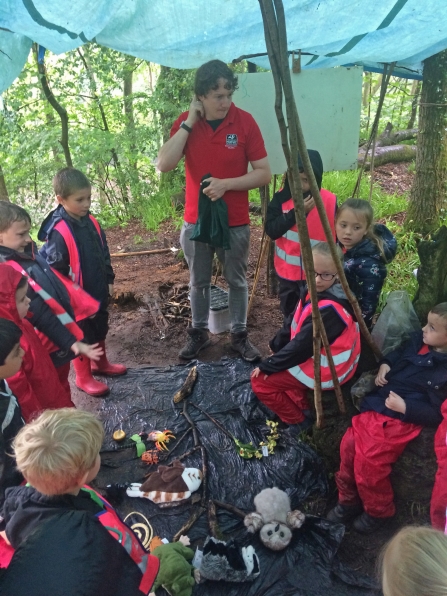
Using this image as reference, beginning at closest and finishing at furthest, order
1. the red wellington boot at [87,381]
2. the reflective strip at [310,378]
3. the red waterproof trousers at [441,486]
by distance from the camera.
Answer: the red waterproof trousers at [441,486], the reflective strip at [310,378], the red wellington boot at [87,381]

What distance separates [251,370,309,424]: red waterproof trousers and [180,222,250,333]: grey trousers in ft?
3.11

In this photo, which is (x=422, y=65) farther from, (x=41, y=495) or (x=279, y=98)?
(x=41, y=495)

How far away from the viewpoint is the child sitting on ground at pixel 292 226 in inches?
120

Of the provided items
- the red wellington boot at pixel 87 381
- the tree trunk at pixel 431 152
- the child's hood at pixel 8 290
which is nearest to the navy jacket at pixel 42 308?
the child's hood at pixel 8 290

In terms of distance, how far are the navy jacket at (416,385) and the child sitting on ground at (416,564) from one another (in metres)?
1.12

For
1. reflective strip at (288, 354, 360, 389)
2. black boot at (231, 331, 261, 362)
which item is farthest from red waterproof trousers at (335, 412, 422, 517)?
black boot at (231, 331, 261, 362)

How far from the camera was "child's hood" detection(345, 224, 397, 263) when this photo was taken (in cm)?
282

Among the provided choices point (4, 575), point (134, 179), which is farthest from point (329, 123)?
point (134, 179)

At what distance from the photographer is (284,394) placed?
2.95 metres

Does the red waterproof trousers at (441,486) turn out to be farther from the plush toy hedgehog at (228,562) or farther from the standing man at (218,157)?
the standing man at (218,157)

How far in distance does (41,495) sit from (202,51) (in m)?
3.32

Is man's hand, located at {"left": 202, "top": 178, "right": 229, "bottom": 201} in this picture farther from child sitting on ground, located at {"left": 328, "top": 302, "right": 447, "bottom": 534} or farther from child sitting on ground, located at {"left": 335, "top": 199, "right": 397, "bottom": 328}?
child sitting on ground, located at {"left": 328, "top": 302, "right": 447, "bottom": 534}

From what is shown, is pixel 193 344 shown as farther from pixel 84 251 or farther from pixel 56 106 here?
pixel 56 106

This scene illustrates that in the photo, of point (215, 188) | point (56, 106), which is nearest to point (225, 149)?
point (215, 188)
